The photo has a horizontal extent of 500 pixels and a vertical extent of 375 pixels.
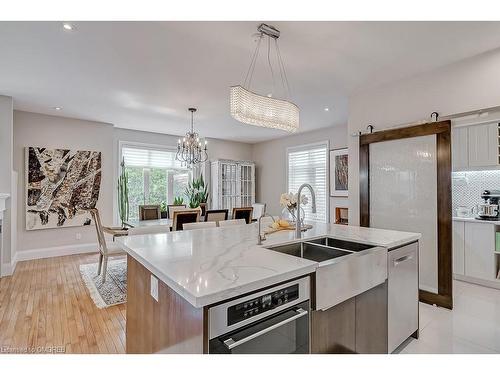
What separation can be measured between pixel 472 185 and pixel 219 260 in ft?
14.3

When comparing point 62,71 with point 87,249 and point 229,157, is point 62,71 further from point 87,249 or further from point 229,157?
point 229,157

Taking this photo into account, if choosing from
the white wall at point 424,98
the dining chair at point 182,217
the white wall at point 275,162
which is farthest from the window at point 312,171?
the dining chair at point 182,217

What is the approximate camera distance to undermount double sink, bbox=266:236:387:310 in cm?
143

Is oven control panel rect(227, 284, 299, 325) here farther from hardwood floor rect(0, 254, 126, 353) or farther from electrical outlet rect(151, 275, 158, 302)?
hardwood floor rect(0, 254, 126, 353)

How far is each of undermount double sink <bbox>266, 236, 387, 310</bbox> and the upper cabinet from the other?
2.67 meters

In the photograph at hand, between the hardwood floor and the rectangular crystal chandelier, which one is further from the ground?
the rectangular crystal chandelier

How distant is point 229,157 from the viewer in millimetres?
7523

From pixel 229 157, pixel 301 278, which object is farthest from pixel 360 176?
pixel 229 157

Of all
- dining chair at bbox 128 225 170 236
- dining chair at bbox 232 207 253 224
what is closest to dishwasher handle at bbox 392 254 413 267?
dining chair at bbox 128 225 170 236

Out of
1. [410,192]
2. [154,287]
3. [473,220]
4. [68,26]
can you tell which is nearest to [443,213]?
[410,192]

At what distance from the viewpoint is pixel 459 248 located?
3.74 meters

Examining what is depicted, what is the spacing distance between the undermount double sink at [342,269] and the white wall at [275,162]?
397 cm

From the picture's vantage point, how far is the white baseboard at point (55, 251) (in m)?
4.66

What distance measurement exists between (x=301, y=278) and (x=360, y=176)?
273 cm
